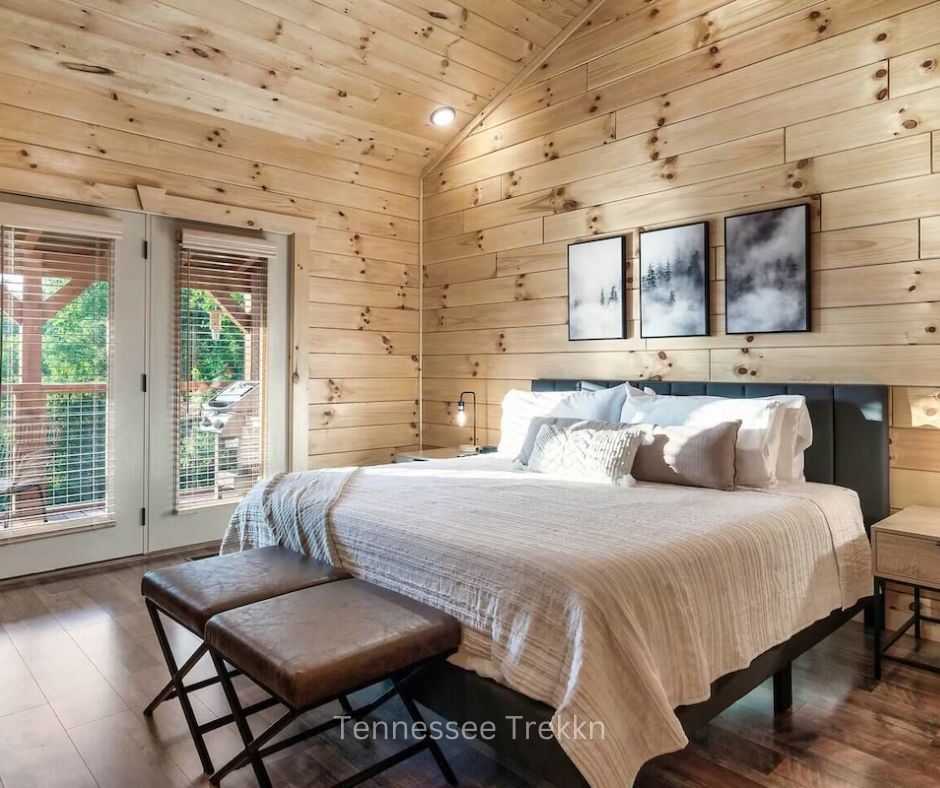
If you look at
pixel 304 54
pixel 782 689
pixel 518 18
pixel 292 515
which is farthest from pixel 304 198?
pixel 782 689

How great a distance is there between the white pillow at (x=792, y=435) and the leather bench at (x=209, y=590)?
1.84m

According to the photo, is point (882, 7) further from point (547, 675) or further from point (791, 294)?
point (547, 675)

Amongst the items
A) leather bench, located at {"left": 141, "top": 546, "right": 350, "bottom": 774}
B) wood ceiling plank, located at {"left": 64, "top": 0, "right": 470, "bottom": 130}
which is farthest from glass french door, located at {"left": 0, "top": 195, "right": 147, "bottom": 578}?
leather bench, located at {"left": 141, "top": 546, "right": 350, "bottom": 774}

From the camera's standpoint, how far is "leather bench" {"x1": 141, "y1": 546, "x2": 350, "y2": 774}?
1.91 meters

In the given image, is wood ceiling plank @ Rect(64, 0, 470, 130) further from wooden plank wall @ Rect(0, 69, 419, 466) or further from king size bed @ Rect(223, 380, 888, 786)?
king size bed @ Rect(223, 380, 888, 786)

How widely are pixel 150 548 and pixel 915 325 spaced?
401 centimetres

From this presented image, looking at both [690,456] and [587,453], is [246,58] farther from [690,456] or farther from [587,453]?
[690,456]

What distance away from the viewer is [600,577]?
163 cm

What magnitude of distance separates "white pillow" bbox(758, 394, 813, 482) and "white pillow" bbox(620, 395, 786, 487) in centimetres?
4

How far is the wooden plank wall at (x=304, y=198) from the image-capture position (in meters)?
3.53

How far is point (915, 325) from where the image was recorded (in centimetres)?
280

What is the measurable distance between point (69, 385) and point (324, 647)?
279cm

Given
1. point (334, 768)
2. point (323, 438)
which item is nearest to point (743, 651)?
point (334, 768)

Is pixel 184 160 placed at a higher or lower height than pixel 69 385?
higher
